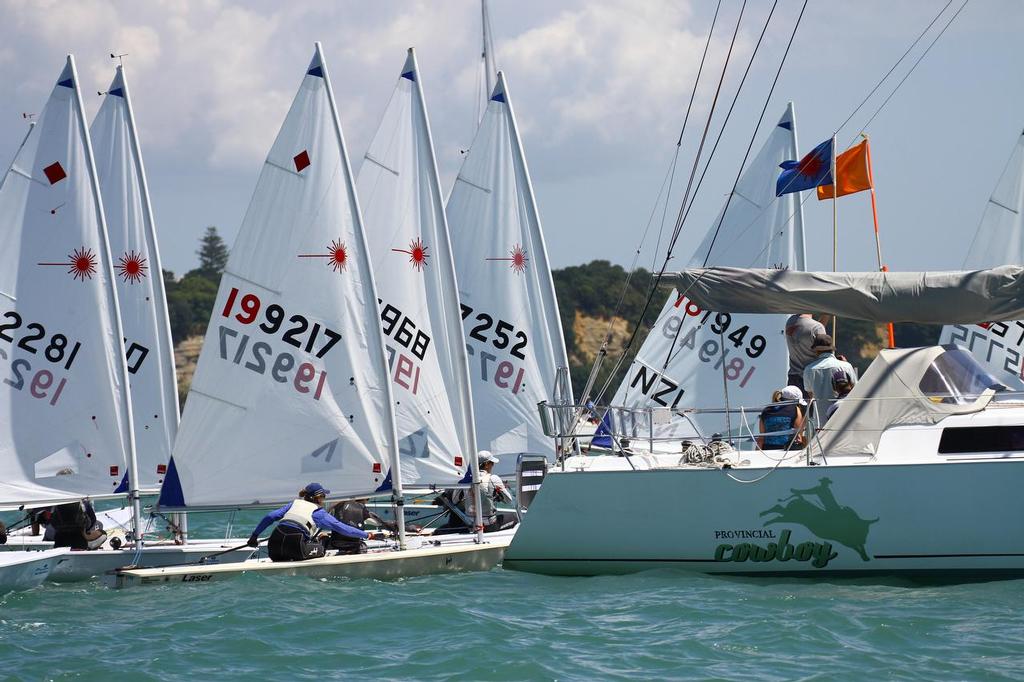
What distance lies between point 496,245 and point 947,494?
993 centimetres

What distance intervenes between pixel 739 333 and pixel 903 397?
369 inches

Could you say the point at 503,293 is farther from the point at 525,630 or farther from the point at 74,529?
the point at 525,630

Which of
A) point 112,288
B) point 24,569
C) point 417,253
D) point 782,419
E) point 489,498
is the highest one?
point 417,253

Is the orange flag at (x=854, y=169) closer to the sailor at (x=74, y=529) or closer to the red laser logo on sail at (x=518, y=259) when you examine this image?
the red laser logo on sail at (x=518, y=259)

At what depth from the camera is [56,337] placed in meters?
16.5

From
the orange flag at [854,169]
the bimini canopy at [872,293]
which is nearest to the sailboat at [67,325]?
A: the bimini canopy at [872,293]

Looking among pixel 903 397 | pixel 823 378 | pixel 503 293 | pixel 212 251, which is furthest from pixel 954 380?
pixel 212 251

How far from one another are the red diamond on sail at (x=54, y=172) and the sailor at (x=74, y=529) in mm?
3890

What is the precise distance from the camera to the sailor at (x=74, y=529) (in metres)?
16.5

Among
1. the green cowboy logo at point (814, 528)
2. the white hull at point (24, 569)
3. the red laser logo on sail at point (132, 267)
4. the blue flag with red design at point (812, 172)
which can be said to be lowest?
the white hull at point (24, 569)

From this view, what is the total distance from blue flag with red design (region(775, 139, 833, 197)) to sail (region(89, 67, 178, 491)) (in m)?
8.63

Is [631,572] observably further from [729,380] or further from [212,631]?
[729,380]

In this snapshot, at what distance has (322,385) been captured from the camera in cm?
1577

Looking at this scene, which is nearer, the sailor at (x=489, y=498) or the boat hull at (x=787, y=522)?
the boat hull at (x=787, y=522)
